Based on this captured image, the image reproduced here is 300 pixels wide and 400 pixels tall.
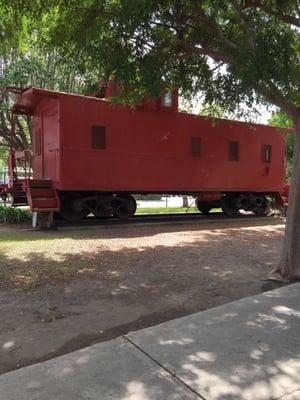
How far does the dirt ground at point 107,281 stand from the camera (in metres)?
4.64

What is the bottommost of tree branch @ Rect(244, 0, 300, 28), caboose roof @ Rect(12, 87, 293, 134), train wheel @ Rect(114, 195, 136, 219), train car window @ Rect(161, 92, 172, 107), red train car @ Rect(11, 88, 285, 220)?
train wheel @ Rect(114, 195, 136, 219)

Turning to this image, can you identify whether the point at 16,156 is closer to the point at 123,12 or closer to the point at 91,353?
the point at 123,12

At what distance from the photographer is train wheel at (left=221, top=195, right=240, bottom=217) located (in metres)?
16.3

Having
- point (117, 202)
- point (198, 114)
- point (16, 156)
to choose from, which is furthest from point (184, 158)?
point (16, 156)

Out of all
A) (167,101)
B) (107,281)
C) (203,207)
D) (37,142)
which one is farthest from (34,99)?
(107,281)

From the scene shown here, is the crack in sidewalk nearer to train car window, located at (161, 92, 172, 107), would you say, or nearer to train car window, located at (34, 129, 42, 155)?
train car window, located at (34, 129, 42, 155)

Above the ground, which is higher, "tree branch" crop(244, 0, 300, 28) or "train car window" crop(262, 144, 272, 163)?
"tree branch" crop(244, 0, 300, 28)

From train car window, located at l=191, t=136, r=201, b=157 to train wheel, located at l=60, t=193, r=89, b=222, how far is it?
12.4 feet

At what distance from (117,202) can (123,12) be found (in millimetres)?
7576

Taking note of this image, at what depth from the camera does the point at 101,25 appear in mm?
7508

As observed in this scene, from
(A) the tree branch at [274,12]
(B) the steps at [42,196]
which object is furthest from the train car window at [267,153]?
(A) the tree branch at [274,12]

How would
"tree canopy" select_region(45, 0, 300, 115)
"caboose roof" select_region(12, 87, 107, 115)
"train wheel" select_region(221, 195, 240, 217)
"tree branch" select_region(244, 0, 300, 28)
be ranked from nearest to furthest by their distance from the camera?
"tree canopy" select_region(45, 0, 300, 115)
"tree branch" select_region(244, 0, 300, 28)
"caboose roof" select_region(12, 87, 107, 115)
"train wheel" select_region(221, 195, 240, 217)

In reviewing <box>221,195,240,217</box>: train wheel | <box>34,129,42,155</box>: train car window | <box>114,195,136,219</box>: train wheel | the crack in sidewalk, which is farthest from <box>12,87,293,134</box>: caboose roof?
the crack in sidewalk

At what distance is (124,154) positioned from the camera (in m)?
13.0
